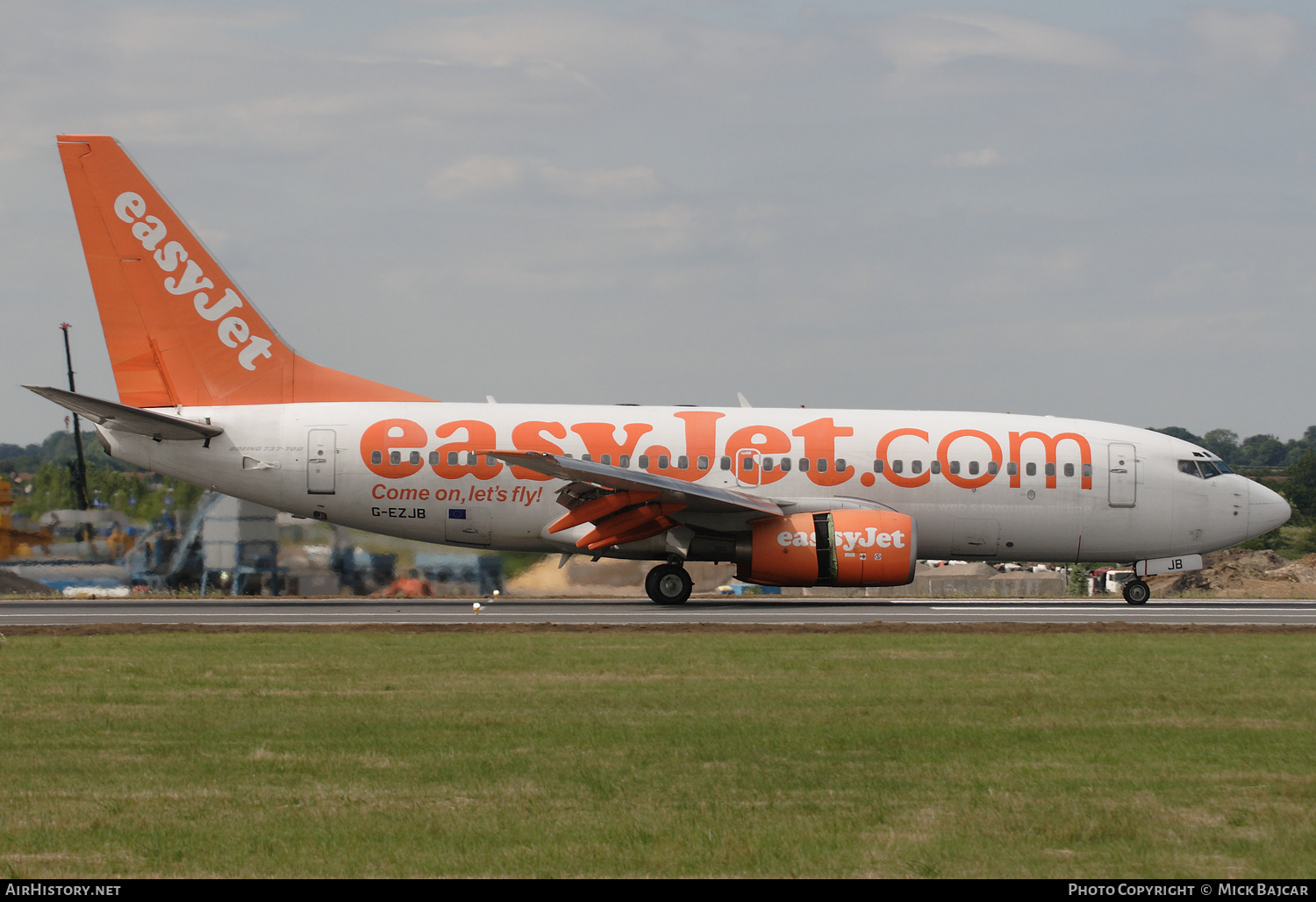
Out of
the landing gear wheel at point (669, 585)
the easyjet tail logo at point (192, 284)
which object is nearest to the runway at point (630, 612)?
the landing gear wheel at point (669, 585)

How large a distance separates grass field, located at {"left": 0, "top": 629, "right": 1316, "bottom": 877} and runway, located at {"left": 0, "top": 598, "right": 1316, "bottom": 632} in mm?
5649

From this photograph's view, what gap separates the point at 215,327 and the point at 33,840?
20.3 metres

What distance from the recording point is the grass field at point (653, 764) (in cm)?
675

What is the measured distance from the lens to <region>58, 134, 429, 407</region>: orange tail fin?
1007 inches

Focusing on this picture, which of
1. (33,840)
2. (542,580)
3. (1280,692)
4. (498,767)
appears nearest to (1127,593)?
(542,580)

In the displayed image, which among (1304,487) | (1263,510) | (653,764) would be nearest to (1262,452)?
(1304,487)

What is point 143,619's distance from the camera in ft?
69.6

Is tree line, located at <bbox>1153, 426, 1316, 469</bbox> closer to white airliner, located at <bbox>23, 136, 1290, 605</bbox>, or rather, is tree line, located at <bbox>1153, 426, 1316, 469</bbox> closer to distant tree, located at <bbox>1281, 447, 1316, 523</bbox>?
distant tree, located at <bbox>1281, 447, 1316, 523</bbox>

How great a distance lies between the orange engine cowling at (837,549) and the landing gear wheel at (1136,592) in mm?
6210

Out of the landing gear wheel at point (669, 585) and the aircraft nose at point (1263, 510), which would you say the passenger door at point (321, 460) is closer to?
the landing gear wheel at point (669, 585)

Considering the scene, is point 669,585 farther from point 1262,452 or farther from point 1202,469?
point 1262,452

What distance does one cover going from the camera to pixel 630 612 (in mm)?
23562
